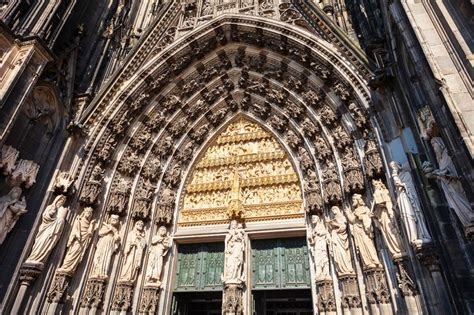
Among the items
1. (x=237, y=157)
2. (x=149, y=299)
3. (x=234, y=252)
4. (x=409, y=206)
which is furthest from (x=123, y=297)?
(x=409, y=206)

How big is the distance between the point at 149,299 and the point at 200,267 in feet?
4.17

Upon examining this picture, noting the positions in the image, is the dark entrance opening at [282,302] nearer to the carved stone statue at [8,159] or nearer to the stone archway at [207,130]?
the stone archway at [207,130]

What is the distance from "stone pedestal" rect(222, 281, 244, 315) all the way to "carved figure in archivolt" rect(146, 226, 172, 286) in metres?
1.47

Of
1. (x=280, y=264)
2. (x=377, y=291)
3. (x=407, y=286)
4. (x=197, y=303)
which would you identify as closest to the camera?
(x=407, y=286)

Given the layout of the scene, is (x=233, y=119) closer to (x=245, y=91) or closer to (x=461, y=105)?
(x=245, y=91)

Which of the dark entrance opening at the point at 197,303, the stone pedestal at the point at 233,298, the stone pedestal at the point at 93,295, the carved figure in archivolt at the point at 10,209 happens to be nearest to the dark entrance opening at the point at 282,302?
the stone pedestal at the point at 233,298

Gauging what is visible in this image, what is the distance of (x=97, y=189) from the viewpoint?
22.6 feet

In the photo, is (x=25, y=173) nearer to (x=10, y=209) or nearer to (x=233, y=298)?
(x=10, y=209)

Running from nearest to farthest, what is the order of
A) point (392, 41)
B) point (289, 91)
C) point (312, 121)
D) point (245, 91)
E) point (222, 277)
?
point (392, 41), point (222, 277), point (312, 121), point (289, 91), point (245, 91)

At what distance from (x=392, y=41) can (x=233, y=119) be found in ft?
15.0

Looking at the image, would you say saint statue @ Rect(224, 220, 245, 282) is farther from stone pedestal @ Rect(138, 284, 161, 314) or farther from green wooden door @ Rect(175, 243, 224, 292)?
stone pedestal @ Rect(138, 284, 161, 314)

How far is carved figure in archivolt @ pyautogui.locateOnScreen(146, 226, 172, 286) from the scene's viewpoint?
21.8ft

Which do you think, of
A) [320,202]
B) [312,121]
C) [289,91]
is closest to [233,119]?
[289,91]

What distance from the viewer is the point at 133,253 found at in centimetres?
671
